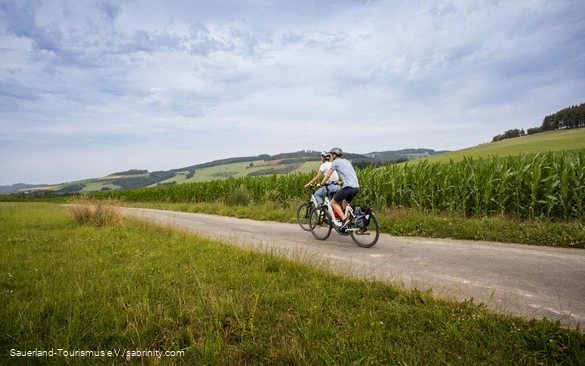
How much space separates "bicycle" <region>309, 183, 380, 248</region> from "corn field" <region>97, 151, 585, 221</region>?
Answer: 360cm

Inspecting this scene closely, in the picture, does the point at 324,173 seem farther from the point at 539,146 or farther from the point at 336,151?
the point at 539,146

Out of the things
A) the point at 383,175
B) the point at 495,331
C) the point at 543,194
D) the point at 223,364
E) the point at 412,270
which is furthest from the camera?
the point at 383,175

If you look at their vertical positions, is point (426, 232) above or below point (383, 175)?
below

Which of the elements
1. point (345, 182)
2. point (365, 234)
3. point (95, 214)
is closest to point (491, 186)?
point (365, 234)

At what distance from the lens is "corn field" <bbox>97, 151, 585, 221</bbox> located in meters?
8.23

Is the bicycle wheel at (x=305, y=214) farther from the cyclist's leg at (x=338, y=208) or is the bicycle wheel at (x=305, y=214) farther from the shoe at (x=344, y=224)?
the shoe at (x=344, y=224)

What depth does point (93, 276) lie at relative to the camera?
Answer: 446 cm

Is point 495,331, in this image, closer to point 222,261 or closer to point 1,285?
point 222,261

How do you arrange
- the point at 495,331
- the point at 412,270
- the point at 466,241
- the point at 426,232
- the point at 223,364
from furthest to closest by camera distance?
the point at 426,232 → the point at 466,241 → the point at 412,270 → the point at 495,331 → the point at 223,364

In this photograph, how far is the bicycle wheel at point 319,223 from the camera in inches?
327

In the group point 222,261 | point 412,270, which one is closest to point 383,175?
point 412,270

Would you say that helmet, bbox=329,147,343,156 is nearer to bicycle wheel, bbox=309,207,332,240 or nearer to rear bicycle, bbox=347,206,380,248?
rear bicycle, bbox=347,206,380,248

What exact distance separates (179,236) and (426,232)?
6592 mm

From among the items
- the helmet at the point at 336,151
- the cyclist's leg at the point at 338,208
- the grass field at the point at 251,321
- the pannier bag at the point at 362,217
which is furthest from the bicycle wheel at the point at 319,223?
the grass field at the point at 251,321
